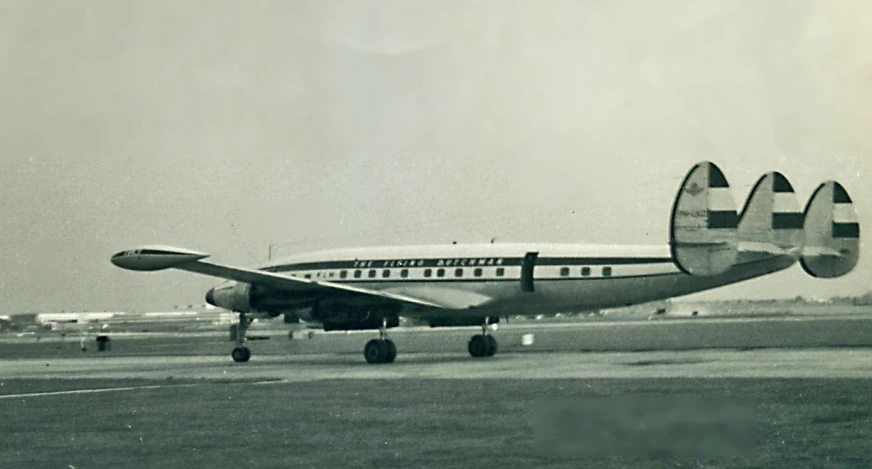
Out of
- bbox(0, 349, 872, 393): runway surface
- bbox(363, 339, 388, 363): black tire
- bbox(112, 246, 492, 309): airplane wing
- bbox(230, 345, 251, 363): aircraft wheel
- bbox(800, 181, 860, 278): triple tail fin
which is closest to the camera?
bbox(0, 349, 872, 393): runway surface

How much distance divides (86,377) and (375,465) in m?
17.1

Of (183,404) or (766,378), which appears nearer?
(183,404)

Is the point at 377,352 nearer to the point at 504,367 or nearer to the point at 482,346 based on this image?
the point at 482,346

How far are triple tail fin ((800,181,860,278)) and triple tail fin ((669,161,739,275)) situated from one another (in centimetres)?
245

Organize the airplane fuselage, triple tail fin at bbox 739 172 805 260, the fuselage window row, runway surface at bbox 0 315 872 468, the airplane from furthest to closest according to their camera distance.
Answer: the fuselage window row, the airplane fuselage, triple tail fin at bbox 739 172 805 260, the airplane, runway surface at bbox 0 315 872 468

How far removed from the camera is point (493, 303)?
108 ft

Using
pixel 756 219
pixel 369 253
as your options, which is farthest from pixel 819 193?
pixel 369 253

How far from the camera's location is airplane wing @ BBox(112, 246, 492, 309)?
28.6 metres

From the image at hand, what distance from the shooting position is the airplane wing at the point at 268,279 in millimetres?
28562

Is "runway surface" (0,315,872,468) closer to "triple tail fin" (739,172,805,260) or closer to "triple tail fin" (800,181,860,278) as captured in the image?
"triple tail fin" (800,181,860,278)

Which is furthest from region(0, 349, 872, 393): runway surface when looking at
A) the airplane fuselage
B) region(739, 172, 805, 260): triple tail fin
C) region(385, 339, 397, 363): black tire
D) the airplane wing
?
region(739, 172, 805, 260): triple tail fin

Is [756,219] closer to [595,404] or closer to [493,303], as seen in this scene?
[493,303]

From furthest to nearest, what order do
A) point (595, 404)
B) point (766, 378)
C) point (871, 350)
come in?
point (871, 350) < point (766, 378) < point (595, 404)

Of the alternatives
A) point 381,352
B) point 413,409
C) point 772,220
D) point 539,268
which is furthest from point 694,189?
point 381,352
